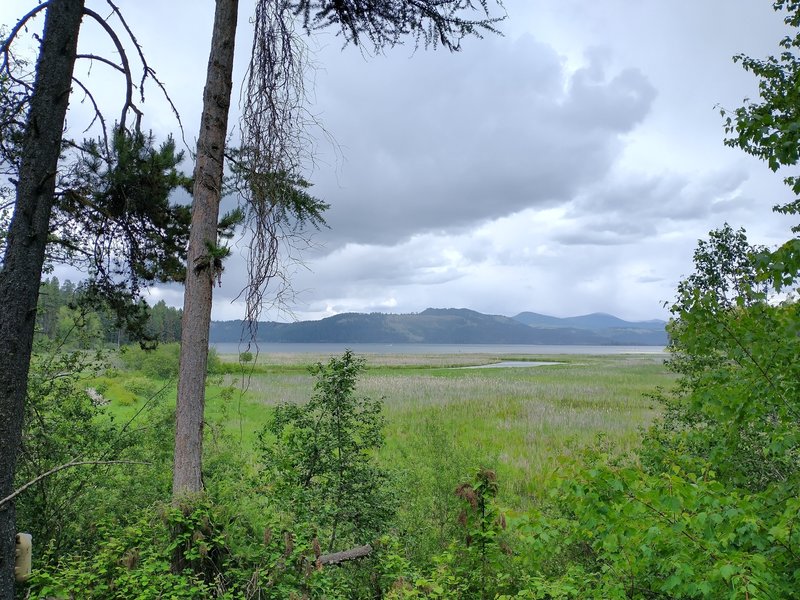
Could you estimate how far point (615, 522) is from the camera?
3.33m

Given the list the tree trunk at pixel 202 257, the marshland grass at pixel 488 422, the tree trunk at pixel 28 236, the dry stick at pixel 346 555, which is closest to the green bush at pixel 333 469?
the dry stick at pixel 346 555

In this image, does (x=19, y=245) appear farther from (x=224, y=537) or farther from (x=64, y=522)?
(x=64, y=522)

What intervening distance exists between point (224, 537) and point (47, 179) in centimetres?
363

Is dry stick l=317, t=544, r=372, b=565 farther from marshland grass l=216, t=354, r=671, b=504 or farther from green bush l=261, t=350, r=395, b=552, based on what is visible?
marshland grass l=216, t=354, r=671, b=504

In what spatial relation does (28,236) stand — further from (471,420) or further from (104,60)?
(471,420)

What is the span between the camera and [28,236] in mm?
3840

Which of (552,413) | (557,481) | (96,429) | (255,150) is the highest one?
(255,150)

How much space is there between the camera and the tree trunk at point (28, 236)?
3707 millimetres

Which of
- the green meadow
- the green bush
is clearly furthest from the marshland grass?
the green bush

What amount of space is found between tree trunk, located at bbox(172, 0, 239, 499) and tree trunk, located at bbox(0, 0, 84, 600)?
1382mm

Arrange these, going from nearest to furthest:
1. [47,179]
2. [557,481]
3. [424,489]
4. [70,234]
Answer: [557,481], [47,179], [70,234], [424,489]

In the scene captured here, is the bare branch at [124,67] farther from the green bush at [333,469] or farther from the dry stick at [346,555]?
the dry stick at [346,555]

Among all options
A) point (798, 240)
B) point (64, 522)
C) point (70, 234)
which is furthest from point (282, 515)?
point (798, 240)

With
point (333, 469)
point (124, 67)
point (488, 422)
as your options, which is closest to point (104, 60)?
point (124, 67)
